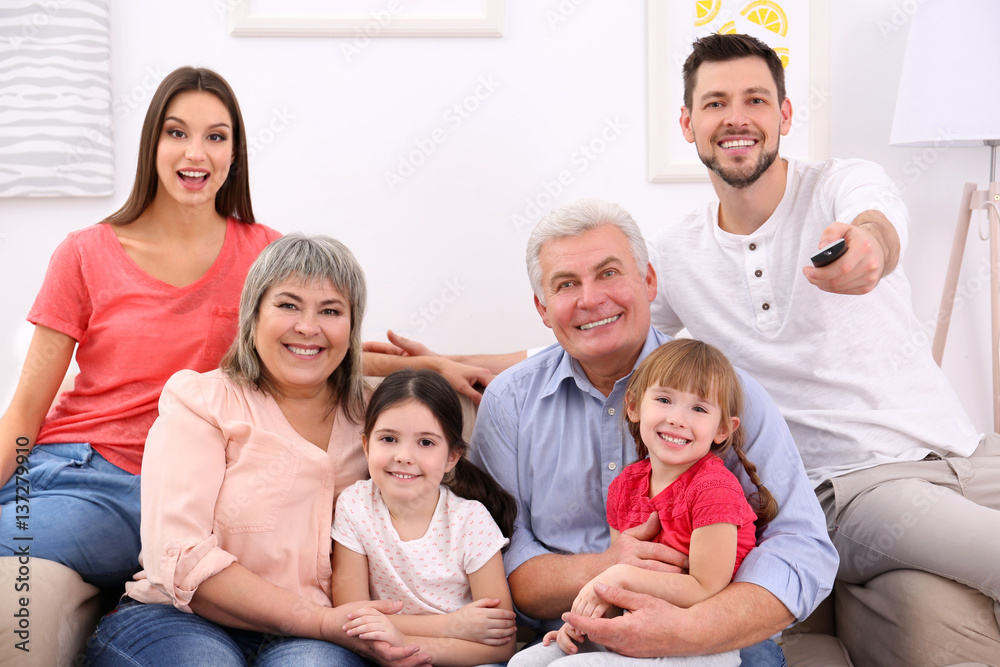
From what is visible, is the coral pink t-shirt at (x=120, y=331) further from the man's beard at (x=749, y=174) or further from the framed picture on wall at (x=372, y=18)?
the man's beard at (x=749, y=174)

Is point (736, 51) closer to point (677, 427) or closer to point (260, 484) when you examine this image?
point (677, 427)

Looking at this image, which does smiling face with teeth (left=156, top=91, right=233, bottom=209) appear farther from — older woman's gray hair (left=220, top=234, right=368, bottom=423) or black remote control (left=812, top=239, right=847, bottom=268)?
black remote control (left=812, top=239, right=847, bottom=268)

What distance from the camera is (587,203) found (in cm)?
177

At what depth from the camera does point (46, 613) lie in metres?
1.55

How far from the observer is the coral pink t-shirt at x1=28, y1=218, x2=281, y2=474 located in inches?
75.7

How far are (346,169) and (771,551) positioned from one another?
178cm

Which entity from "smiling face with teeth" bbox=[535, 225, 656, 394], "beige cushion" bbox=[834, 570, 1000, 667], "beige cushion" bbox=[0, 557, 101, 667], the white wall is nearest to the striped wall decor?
the white wall

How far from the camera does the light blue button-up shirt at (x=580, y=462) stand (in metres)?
1.57

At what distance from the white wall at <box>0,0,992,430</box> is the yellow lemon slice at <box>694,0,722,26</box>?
0.62ft

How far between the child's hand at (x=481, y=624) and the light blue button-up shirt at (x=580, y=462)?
128 mm

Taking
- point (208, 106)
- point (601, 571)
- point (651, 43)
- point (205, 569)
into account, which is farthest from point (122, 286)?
point (651, 43)

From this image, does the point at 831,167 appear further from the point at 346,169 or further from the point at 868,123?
the point at 346,169

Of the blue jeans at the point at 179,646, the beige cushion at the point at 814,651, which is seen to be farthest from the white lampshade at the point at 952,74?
the blue jeans at the point at 179,646

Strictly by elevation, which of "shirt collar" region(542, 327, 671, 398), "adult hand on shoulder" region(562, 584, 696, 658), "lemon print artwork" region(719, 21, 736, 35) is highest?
"lemon print artwork" region(719, 21, 736, 35)
